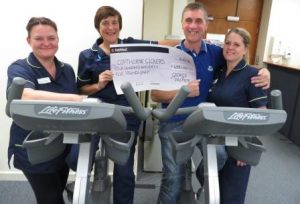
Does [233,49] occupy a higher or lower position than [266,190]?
higher

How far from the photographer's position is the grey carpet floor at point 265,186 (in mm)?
2508

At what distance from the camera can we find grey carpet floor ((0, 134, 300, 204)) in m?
2.51

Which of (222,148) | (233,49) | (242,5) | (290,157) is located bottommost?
(290,157)

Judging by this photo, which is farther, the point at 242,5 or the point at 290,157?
the point at 242,5

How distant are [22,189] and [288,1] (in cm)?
538

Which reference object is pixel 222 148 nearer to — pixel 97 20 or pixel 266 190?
pixel 97 20

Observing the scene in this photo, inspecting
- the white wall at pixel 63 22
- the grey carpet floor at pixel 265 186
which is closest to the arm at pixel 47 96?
the white wall at pixel 63 22

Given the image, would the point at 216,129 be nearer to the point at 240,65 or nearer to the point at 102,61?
the point at 240,65

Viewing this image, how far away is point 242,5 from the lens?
5.29 metres

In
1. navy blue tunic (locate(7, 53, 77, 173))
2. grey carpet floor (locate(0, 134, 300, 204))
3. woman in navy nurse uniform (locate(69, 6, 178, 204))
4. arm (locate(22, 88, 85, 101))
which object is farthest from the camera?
grey carpet floor (locate(0, 134, 300, 204))

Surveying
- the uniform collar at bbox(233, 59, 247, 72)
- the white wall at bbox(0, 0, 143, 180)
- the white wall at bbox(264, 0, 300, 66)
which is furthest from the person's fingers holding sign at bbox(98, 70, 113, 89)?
the white wall at bbox(264, 0, 300, 66)

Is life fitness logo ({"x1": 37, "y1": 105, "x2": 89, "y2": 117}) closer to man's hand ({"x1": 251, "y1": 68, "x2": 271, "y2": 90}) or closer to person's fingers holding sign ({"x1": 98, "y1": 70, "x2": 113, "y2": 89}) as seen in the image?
person's fingers holding sign ({"x1": 98, "y1": 70, "x2": 113, "y2": 89})

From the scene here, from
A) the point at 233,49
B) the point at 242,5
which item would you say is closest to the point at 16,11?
the point at 233,49

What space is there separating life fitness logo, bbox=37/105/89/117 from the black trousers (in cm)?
82
